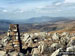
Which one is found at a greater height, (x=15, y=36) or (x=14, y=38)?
(x=15, y=36)

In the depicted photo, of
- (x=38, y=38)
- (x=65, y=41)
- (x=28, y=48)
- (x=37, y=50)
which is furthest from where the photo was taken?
(x=38, y=38)

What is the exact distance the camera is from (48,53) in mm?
51875

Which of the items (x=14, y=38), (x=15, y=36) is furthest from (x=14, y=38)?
(x=15, y=36)

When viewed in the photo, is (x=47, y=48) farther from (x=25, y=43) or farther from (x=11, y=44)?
(x=25, y=43)

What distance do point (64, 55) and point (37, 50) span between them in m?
20.4

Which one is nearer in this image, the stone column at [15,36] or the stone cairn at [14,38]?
the stone cairn at [14,38]

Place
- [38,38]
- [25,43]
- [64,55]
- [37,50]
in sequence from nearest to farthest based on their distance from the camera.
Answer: [64,55], [37,50], [25,43], [38,38]

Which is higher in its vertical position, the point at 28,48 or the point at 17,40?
the point at 17,40

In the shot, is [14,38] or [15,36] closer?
[15,36]

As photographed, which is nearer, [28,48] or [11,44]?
[11,44]

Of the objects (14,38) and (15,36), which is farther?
(14,38)

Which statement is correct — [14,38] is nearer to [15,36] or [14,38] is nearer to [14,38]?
[14,38]

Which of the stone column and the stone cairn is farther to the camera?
the stone column

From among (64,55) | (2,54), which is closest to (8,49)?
(2,54)
